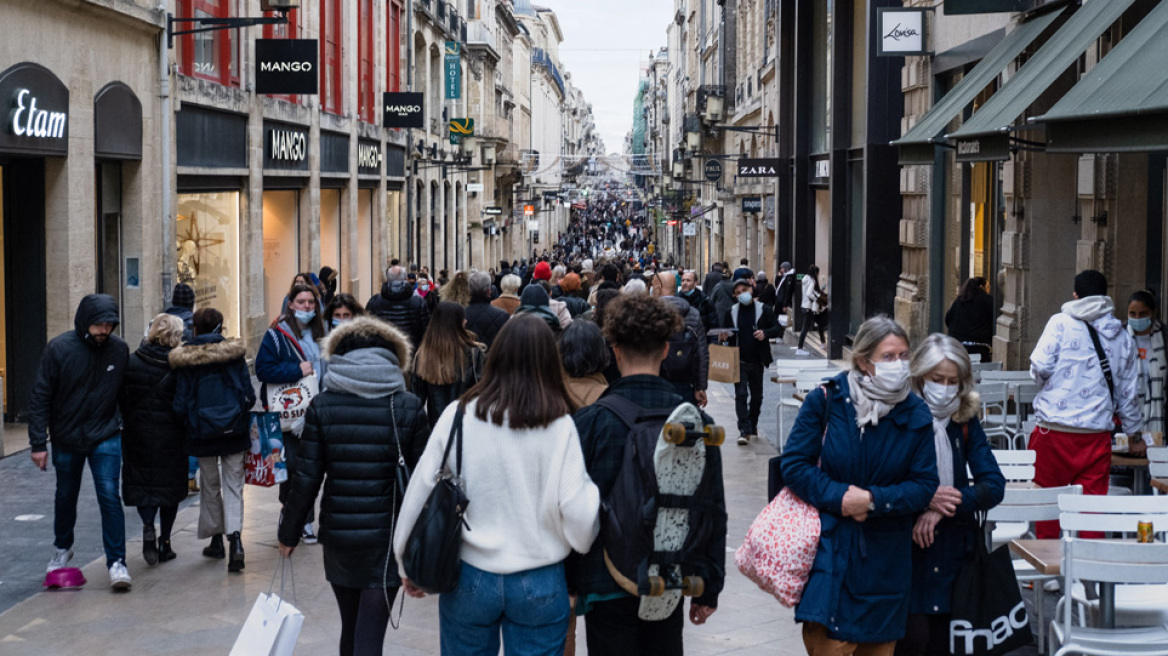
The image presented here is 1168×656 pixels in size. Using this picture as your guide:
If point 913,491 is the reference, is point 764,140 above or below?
above

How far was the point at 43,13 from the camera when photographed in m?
13.2

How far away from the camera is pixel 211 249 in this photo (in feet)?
62.5

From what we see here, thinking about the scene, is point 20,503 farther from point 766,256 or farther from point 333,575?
point 766,256

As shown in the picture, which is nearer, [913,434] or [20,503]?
[913,434]

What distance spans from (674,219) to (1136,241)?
183 ft

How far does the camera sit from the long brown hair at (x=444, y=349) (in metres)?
8.36

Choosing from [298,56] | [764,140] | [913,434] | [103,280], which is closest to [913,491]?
[913,434]

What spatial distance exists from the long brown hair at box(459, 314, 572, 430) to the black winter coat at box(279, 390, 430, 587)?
1113mm

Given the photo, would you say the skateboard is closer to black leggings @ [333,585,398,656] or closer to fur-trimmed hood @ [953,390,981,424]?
fur-trimmed hood @ [953,390,981,424]

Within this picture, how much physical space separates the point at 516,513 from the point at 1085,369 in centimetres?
463

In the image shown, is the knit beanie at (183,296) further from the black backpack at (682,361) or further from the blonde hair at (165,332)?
the black backpack at (682,361)

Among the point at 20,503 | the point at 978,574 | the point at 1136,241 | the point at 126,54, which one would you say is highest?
the point at 126,54

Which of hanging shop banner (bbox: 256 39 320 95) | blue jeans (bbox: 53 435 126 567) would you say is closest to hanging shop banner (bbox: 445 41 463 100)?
hanging shop banner (bbox: 256 39 320 95)

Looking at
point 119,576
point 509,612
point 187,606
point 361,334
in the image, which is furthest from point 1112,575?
point 119,576
